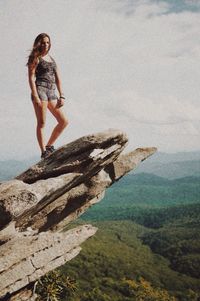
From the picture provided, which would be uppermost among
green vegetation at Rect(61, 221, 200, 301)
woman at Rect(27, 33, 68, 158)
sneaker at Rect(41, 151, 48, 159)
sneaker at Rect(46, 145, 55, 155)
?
woman at Rect(27, 33, 68, 158)

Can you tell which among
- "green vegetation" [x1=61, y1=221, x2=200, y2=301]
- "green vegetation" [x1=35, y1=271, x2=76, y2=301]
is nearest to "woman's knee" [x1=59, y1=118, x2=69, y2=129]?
"green vegetation" [x1=35, y1=271, x2=76, y2=301]

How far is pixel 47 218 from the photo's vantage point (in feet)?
54.1

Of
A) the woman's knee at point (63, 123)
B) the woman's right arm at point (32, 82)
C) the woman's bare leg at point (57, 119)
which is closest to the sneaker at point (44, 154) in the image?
the woman's bare leg at point (57, 119)

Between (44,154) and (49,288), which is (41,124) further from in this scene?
(49,288)

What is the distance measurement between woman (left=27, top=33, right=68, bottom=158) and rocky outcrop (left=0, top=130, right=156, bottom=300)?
941mm

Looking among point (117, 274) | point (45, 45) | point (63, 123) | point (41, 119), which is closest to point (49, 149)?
point (63, 123)

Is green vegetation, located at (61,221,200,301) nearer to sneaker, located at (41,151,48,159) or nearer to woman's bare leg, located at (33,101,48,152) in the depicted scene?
sneaker, located at (41,151,48,159)

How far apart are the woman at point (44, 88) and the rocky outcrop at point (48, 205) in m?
0.94

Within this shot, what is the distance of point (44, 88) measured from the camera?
46.3 feet

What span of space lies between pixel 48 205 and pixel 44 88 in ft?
16.8

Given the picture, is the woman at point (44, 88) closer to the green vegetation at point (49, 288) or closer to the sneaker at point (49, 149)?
the sneaker at point (49, 149)

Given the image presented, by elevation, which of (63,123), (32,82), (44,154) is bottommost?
(44,154)

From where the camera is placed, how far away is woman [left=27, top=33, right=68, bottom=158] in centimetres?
1349

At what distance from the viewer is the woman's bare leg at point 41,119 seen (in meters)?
14.0
